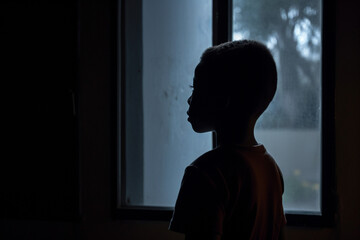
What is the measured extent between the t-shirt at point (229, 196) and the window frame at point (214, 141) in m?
0.77

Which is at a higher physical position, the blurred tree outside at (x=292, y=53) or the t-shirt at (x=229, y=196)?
the blurred tree outside at (x=292, y=53)

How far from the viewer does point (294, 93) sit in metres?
1.55

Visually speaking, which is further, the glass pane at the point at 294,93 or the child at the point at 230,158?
the glass pane at the point at 294,93

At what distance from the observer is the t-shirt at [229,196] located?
705 millimetres

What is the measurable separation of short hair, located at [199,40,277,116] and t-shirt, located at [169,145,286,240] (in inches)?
5.3

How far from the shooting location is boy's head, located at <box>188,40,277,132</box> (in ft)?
2.45

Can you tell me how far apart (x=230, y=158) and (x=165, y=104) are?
0.97m

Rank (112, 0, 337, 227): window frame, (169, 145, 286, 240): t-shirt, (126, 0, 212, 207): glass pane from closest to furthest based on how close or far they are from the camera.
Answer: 1. (169, 145, 286, 240): t-shirt
2. (112, 0, 337, 227): window frame
3. (126, 0, 212, 207): glass pane
